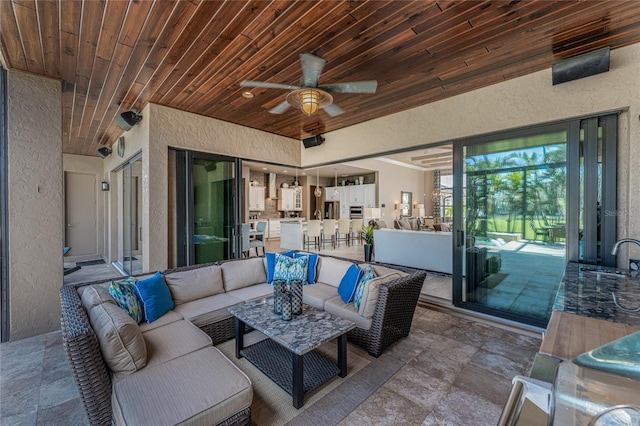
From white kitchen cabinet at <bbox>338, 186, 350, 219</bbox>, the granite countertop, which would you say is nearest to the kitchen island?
white kitchen cabinet at <bbox>338, 186, 350, 219</bbox>

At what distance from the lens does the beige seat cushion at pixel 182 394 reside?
1352mm

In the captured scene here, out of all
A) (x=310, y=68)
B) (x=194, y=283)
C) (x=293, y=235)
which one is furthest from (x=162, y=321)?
(x=293, y=235)

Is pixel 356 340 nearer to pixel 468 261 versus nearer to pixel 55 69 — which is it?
pixel 468 261

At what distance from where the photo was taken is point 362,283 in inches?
107

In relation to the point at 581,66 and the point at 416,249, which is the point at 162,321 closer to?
the point at 581,66

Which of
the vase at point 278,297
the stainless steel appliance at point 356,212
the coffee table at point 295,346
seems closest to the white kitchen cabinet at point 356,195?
the stainless steel appliance at point 356,212

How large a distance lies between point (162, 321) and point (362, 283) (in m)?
1.86

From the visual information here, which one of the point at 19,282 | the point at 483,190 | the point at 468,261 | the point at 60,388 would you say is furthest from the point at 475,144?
the point at 19,282

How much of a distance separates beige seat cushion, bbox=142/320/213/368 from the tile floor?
561 millimetres

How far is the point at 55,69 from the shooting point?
2.98 meters

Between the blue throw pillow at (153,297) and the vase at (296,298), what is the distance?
1234 mm

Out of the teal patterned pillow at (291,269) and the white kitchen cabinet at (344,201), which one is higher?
the white kitchen cabinet at (344,201)

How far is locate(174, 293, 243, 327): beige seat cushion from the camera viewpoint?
2.54m

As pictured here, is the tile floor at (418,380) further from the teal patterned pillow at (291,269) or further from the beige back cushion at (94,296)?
the teal patterned pillow at (291,269)
